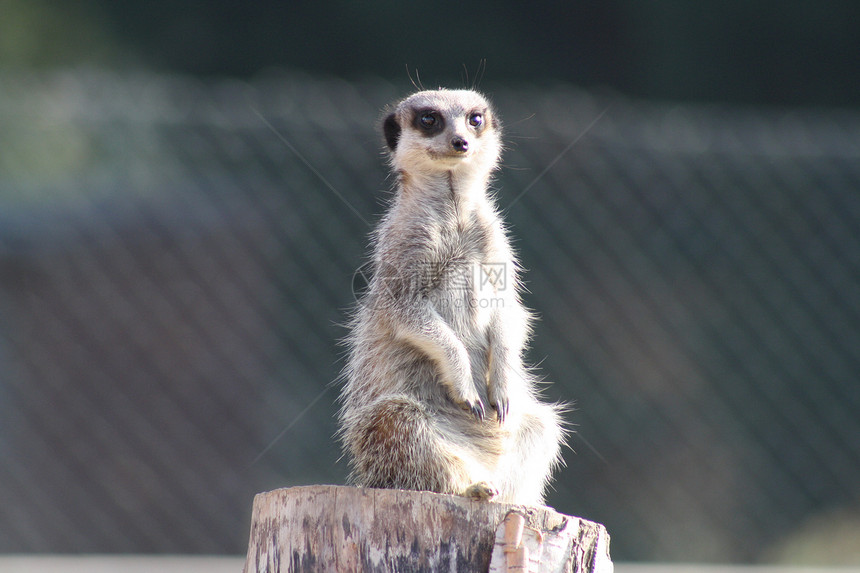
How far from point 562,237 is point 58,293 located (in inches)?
90.3

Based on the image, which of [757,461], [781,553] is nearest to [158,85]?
[757,461]

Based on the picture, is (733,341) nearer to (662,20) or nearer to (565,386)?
(565,386)

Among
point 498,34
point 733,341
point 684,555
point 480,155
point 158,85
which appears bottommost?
point 684,555

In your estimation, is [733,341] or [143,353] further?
[733,341]

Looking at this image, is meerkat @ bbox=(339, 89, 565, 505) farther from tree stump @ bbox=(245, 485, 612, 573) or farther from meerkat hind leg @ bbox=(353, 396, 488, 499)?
tree stump @ bbox=(245, 485, 612, 573)

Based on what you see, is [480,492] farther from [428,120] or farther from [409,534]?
[428,120]

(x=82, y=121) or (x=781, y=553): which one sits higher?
(x=82, y=121)

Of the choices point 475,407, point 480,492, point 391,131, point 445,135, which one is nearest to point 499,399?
point 475,407

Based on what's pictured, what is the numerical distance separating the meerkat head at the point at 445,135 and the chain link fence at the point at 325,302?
5.78 ft

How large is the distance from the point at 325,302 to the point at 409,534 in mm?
2989

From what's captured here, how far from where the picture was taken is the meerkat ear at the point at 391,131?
3068 mm

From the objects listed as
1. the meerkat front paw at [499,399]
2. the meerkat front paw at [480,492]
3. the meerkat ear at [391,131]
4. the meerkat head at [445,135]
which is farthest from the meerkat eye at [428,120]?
the meerkat front paw at [480,492]

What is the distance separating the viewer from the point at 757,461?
545cm

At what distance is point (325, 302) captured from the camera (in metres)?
5.02
